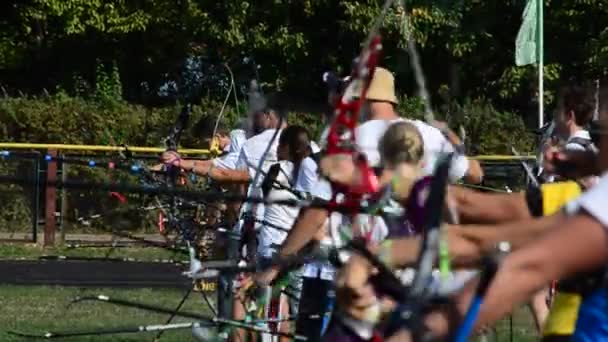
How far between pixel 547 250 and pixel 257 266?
2.28m

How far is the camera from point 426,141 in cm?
738

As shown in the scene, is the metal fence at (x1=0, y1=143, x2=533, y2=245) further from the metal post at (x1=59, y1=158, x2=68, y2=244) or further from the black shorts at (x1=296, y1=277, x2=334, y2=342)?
the black shorts at (x1=296, y1=277, x2=334, y2=342)

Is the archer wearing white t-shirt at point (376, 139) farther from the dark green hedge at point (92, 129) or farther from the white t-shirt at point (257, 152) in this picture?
the dark green hedge at point (92, 129)

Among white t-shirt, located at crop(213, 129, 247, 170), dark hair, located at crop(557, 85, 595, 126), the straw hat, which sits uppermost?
the straw hat

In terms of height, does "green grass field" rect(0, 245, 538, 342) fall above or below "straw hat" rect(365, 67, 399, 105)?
below

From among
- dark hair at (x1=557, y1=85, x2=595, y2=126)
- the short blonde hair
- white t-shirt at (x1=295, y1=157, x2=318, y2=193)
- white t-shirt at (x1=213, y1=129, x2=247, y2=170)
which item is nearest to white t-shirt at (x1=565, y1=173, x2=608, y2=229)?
the short blonde hair

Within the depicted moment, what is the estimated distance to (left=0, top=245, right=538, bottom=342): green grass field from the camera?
1177 cm

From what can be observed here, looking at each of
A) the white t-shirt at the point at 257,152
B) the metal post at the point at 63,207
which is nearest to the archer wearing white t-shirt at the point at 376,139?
the white t-shirt at the point at 257,152

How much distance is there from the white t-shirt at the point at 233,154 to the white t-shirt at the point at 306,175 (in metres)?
1.64

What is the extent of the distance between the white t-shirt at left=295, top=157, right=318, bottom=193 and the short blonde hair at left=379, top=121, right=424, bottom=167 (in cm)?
273

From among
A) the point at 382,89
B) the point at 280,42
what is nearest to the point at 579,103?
the point at 382,89

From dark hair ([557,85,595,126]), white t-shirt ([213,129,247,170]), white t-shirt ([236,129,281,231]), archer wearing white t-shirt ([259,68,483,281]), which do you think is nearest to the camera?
archer wearing white t-shirt ([259,68,483,281])

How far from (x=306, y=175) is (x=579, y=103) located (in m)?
1.75

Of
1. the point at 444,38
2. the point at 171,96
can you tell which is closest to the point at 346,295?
the point at 444,38
